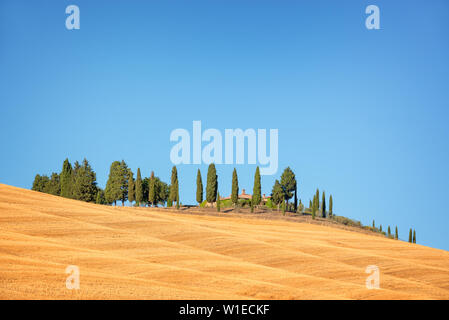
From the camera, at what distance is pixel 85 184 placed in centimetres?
10644

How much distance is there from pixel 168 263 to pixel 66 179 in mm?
81516

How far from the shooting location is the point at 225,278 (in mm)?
30734

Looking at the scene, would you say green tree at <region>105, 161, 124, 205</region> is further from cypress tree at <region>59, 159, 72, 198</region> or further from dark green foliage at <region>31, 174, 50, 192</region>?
dark green foliage at <region>31, 174, 50, 192</region>

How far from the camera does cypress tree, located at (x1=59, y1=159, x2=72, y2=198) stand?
107875 mm

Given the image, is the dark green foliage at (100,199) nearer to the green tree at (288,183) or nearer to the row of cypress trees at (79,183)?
the row of cypress trees at (79,183)

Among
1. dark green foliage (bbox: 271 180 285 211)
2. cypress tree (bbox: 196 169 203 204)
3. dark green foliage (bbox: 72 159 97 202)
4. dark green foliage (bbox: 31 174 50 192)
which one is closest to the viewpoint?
dark green foliage (bbox: 72 159 97 202)

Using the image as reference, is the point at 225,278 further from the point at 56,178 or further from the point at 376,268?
the point at 56,178

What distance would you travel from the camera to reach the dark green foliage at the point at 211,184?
123 metres

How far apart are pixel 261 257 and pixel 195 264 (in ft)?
26.2

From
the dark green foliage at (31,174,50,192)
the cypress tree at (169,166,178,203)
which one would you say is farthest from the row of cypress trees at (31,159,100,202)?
the dark green foliage at (31,174,50,192)

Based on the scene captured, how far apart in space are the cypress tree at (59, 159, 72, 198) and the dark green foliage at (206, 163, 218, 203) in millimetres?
33707

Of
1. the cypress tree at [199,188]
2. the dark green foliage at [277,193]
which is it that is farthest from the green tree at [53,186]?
the dark green foliage at [277,193]

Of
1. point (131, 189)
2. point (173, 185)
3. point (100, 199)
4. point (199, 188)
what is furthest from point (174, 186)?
point (100, 199)
